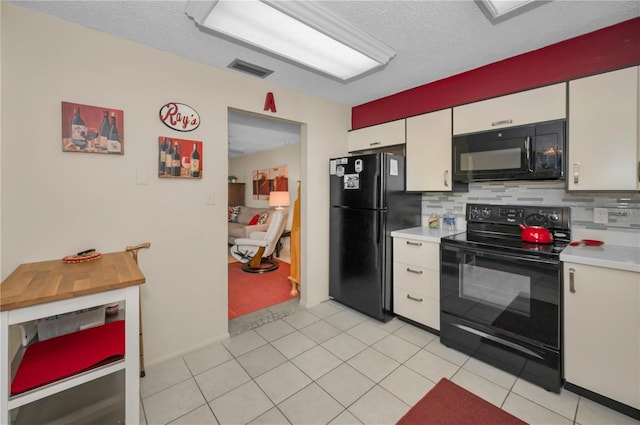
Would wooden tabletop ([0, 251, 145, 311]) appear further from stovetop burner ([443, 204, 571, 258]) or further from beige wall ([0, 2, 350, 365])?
stovetop burner ([443, 204, 571, 258])

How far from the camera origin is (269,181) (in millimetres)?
6332

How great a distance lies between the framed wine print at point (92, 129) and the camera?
67.5 inches

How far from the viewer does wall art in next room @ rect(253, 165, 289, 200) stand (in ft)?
19.2

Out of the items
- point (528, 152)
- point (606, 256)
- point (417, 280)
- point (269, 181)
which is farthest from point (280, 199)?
point (606, 256)

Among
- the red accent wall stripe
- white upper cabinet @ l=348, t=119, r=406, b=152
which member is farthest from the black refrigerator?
the red accent wall stripe

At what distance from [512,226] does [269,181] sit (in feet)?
16.3

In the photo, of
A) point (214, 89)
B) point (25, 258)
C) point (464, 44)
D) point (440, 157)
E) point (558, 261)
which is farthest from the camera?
point (440, 157)

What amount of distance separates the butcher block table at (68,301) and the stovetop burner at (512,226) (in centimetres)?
221

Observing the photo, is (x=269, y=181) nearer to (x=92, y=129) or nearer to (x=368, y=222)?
(x=368, y=222)

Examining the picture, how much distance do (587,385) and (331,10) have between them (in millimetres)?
2742

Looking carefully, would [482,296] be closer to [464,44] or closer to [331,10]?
[464,44]

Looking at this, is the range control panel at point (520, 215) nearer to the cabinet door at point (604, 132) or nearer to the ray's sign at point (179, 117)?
the cabinet door at point (604, 132)

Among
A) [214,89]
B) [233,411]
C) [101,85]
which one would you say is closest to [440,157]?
[214,89]

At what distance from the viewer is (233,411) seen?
1.62 metres
